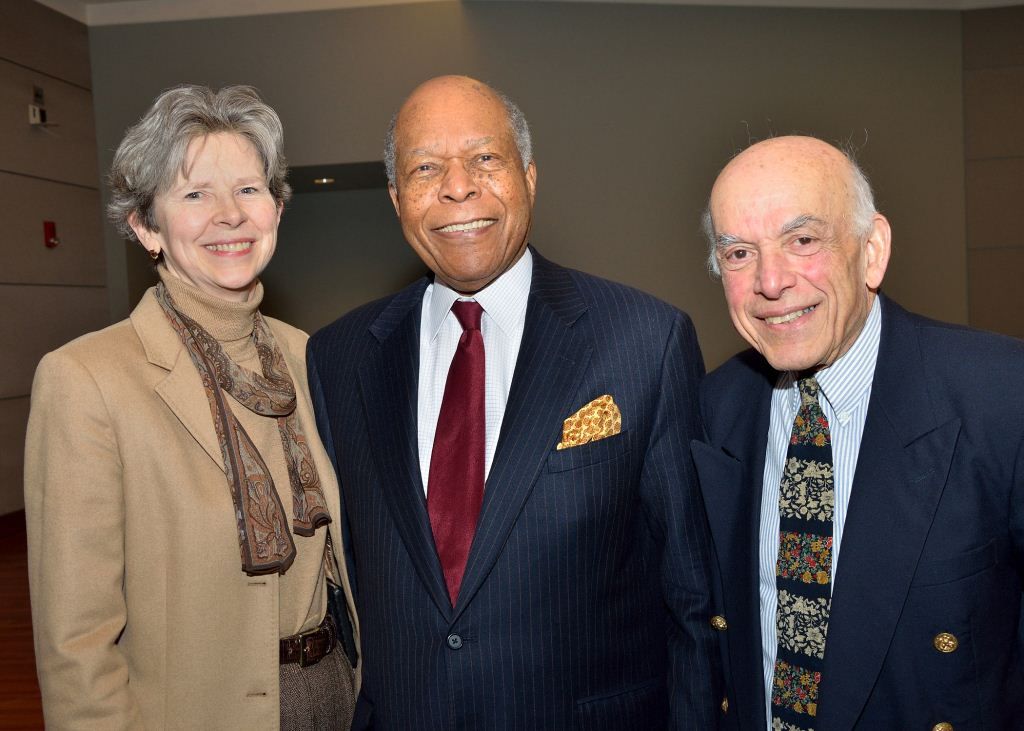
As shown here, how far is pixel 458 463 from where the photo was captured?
183 centimetres

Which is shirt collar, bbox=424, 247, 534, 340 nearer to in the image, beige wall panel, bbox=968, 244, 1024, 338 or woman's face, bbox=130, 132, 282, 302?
woman's face, bbox=130, 132, 282, 302

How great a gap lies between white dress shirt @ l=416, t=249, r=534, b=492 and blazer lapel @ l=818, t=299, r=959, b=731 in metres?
0.71

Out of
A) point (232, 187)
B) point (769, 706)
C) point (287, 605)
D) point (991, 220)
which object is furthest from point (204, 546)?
point (991, 220)

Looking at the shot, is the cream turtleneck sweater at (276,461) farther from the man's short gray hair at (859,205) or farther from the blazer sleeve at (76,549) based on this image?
the man's short gray hair at (859,205)

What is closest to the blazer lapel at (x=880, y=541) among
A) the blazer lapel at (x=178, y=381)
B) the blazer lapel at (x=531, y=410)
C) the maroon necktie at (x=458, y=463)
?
the blazer lapel at (x=531, y=410)

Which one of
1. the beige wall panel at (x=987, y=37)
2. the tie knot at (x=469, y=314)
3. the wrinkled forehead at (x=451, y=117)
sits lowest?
the tie knot at (x=469, y=314)

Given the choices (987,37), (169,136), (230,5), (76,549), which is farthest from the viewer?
(987,37)

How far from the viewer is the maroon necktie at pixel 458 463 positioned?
1780 millimetres

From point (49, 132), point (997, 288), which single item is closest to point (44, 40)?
point (49, 132)

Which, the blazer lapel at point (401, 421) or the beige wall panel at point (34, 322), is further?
the beige wall panel at point (34, 322)

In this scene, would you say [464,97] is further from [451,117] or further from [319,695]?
[319,695]

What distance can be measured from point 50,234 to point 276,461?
6.82 metres

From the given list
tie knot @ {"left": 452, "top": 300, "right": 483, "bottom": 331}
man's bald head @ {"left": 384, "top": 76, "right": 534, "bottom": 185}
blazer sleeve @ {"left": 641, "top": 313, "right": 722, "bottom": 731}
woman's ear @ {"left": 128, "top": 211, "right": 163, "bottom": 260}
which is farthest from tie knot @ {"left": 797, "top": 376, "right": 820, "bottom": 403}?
woman's ear @ {"left": 128, "top": 211, "right": 163, "bottom": 260}

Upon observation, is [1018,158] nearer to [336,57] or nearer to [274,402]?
[336,57]
